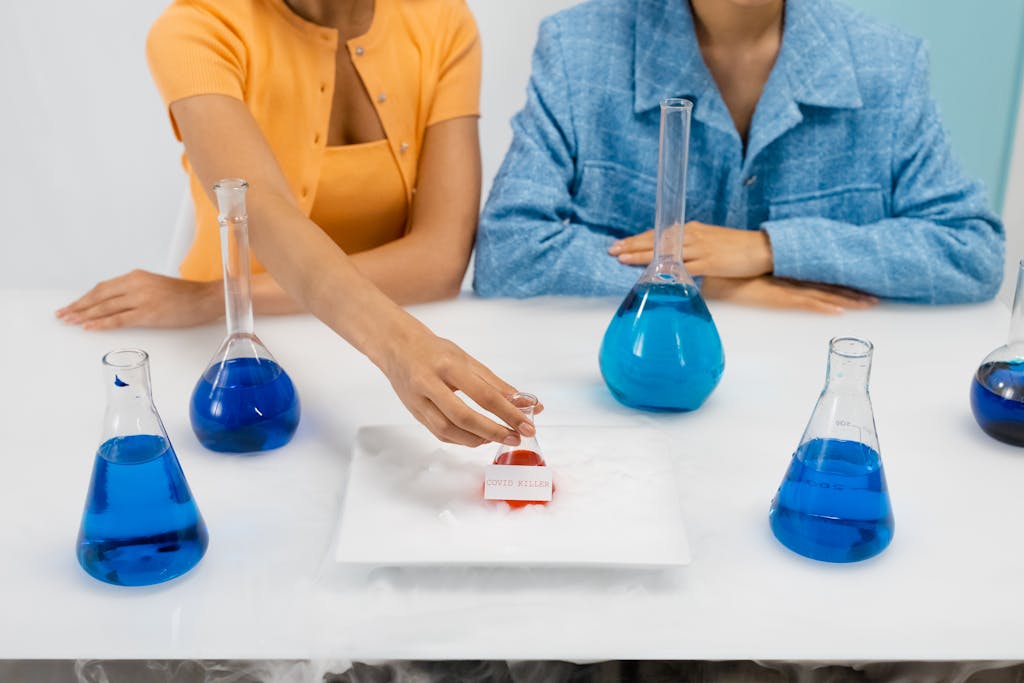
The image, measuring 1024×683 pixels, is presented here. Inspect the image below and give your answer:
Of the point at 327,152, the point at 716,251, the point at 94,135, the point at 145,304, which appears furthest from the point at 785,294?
the point at 94,135

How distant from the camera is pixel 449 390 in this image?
3.03 feet

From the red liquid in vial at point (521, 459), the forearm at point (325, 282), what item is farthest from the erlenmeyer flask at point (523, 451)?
the forearm at point (325, 282)

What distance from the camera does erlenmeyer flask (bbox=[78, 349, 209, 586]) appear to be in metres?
0.82

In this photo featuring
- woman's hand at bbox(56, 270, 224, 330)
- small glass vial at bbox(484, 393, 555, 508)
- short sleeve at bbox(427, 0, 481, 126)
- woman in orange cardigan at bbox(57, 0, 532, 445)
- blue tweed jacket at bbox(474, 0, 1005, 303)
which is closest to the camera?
small glass vial at bbox(484, 393, 555, 508)

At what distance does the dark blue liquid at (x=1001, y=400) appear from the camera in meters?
1.02

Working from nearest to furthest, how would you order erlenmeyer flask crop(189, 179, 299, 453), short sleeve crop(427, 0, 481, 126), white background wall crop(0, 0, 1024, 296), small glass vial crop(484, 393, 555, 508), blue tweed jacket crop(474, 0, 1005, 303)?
small glass vial crop(484, 393, 555, 508) < erlenmeyer flask crop(189, 179, 299, 453) < blue tweed jacket crop(474, 0, 1005, 303) < short sleeve crop(427, 0, 481, 126) < white background wall crop(0, 0, 1024, 296)

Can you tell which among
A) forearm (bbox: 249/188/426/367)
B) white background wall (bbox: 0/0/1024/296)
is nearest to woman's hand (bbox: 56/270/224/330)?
forearm (bbox: 249/188/426/367)

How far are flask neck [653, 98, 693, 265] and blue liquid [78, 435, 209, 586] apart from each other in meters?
0.47

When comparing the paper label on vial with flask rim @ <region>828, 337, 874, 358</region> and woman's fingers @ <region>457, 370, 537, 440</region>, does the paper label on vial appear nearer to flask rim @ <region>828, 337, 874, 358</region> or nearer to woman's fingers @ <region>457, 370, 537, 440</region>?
woman's fingers @ <region>457, 370, 537, 440</region>

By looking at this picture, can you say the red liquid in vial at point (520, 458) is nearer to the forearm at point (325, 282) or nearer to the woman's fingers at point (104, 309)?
the forearm at point (325, 282)

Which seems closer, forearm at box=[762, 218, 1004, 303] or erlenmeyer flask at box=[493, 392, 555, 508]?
erlenmeyer flask at box=[493, 392, 555, 508]

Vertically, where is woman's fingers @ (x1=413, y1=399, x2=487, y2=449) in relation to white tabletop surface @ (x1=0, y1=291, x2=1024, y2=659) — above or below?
above

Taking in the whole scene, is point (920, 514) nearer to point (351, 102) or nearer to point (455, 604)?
point (455, 604)

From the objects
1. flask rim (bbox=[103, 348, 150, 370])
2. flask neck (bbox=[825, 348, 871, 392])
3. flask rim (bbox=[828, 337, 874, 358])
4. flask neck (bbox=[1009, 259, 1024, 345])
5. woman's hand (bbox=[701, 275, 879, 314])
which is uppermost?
flask rim (bbox=[828, 337, 874, 358])
